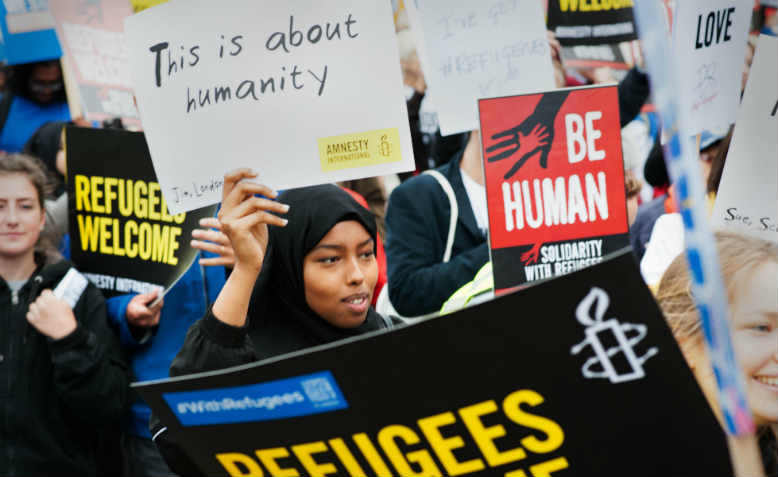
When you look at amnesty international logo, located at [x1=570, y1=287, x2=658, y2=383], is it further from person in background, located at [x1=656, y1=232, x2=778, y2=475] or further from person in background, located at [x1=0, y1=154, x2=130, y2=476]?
person in background, located at [x1=0, y1=154, x2=130, y2=476]

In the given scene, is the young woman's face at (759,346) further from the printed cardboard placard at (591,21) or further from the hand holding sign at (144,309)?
the printed cardboard placard at (591,21)

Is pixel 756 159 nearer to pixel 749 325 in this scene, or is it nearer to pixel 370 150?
pixel 749 325

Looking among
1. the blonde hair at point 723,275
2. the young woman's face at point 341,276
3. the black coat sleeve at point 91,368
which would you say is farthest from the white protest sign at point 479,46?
the black coat sleeve at point 91,368

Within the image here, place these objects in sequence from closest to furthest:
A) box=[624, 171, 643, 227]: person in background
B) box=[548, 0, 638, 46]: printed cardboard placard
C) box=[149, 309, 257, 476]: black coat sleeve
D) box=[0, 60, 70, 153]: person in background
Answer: box=[149, 309, 257, 476]: black coat sleeve → box=[624, 171, 643, 227]: person in background → box=[548, 0, 638, 46]: printed cardboard placard → box=[0, 60, 70, 153]: person in background

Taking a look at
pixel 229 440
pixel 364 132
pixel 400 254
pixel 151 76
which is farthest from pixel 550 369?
pixel 400 254

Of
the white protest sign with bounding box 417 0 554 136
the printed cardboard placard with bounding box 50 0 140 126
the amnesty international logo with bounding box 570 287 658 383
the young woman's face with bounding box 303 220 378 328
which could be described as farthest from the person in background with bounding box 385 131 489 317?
the amnesty international logo with bounding box 570 287 658 383

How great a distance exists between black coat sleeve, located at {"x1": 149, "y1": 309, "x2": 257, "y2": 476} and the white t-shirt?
1464 millimetres

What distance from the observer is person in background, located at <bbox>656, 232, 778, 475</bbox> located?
2051 mm

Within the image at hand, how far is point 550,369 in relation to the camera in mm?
1396

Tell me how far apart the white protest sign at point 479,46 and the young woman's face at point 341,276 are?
755mm

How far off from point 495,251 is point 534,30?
107cm

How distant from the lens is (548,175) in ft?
9.50

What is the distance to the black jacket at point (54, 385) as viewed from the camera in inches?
151

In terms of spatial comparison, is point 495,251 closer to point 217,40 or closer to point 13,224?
point 217,40
